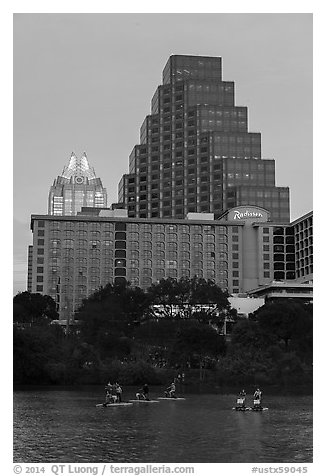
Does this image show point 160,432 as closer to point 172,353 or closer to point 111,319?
point 172,353

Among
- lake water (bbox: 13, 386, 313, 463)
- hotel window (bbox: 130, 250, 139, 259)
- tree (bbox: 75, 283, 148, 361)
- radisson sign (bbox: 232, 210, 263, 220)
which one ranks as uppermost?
radisson sign (bbox: 232, 210, 263, 220)

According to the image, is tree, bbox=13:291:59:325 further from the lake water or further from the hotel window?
the lake water

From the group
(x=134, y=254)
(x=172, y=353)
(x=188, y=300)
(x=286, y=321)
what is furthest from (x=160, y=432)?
(x=134, y=254)

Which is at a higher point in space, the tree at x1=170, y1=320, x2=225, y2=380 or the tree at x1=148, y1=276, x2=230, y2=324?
the tree at x1=148, y1=276, x2=230, y2=324

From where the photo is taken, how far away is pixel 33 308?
366 ft

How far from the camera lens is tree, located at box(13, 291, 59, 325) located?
3885 inches

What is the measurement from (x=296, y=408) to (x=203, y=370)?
3022cm

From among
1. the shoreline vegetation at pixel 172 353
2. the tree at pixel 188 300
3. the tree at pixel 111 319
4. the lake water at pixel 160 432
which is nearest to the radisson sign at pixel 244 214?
the tree at pixel 188 300

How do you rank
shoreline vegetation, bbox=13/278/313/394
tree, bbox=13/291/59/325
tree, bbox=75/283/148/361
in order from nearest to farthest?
shoreline vegetation, bbox=13/278/313/394, tree, bbox=75/283/148/361, tree, bbox=13/291/59/325

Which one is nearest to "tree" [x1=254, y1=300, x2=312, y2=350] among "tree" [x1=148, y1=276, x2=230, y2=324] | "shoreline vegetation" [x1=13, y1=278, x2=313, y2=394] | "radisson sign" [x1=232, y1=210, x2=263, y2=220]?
"shoreline vegetation" [x1=13, y1=278, x2=313, y2=394]

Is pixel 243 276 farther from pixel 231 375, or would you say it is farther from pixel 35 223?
pixel 231 375

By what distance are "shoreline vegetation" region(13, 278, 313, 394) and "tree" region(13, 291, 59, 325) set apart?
1.45 feet

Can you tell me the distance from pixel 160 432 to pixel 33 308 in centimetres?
7917
